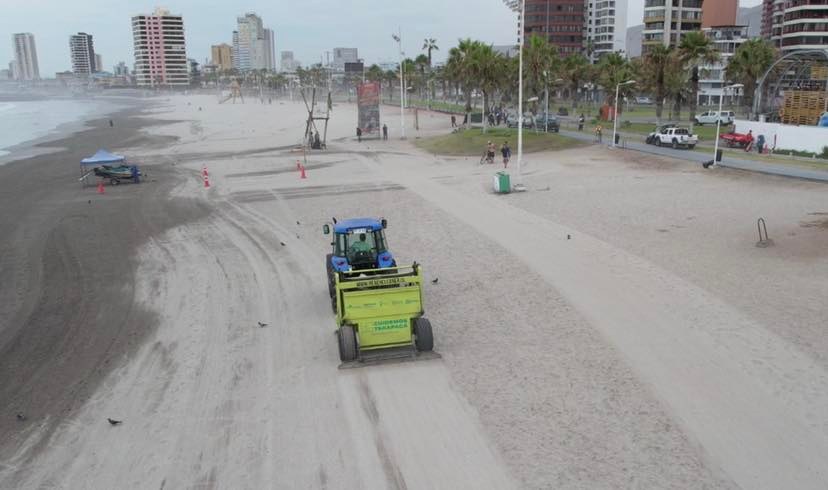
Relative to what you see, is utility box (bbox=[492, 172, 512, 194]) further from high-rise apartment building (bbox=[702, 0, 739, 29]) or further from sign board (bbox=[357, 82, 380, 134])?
high-rise apartment building (bbox=[702, 0, 739, 29])

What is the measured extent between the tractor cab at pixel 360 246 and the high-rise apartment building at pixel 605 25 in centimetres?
13972

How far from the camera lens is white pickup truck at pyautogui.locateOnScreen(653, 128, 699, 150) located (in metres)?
44.3

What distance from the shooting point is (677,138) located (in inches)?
1754

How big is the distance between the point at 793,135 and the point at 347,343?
1597 inches

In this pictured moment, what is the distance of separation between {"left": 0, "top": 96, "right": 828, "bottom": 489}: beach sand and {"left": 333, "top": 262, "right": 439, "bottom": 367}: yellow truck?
0.43 m

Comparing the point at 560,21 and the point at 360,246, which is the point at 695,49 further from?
the point at 560,21

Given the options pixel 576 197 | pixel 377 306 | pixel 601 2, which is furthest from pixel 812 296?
pixel 601 2

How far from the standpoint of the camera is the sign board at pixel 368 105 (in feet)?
189

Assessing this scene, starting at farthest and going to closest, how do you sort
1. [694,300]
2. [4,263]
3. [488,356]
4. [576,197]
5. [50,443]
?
[576,197] → [4,263] → [694,300] → [488,356] → [50,443]

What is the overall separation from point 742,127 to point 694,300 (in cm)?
3738

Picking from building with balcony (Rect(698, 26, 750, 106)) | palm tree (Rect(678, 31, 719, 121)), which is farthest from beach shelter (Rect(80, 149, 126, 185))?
building with balcony (Rect(698, 26, 750, 106))

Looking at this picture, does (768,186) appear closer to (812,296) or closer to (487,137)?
(812,296)

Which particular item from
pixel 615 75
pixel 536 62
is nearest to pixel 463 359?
pixel 536 62

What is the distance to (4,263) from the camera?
20.6 m
